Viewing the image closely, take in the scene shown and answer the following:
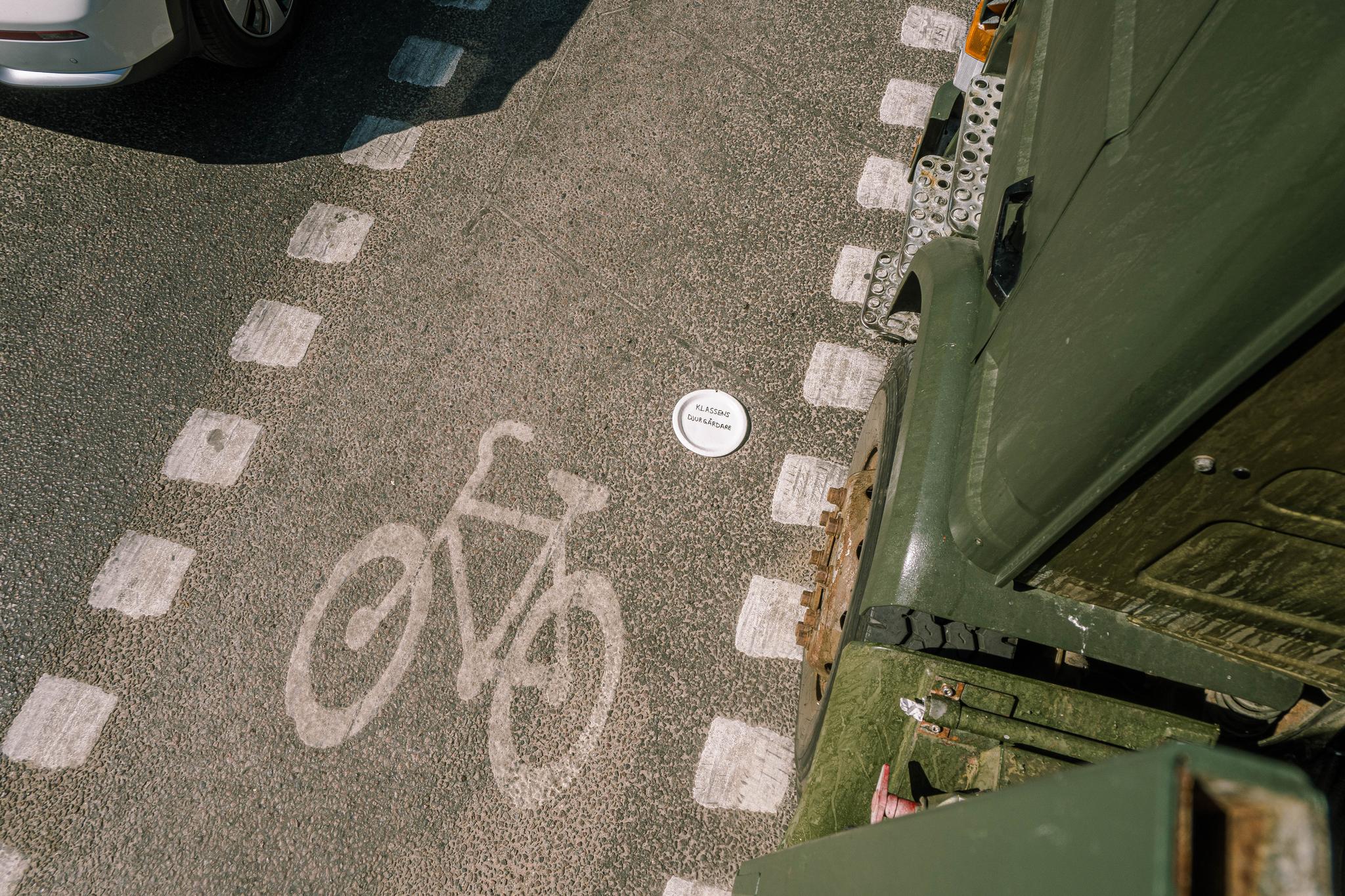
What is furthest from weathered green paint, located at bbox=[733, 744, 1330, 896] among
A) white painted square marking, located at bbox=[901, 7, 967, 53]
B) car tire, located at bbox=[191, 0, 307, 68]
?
car tire, located at bbox=[191, 0, 307, 68]

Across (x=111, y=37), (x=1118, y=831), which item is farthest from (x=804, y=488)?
(x=111, y=37)

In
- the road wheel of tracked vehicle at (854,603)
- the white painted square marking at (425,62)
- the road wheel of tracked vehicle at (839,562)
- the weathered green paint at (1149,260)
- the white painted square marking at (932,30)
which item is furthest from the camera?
the white painted square marking at (932,30)

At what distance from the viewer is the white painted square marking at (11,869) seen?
3170mm

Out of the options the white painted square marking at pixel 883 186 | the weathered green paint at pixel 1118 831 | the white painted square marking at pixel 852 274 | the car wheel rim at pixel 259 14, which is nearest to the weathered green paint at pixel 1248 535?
the weathered green paint at pixel 1118 831

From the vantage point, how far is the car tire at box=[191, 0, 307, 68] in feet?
14.0

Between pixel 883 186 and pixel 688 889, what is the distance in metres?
3.73

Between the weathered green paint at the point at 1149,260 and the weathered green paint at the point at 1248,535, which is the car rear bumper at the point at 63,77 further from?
the weathered green paint at the point at 1248,535

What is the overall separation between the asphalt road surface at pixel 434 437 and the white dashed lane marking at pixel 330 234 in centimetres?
2

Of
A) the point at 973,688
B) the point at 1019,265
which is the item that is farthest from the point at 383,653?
the point at 1019,265

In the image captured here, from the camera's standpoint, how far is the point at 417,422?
395 cm

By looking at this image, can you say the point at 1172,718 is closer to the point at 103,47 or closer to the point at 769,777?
the point at 769,777

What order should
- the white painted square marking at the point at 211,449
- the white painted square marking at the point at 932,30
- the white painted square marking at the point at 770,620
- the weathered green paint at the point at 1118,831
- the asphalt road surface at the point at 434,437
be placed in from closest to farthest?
the weathered green paint at the point at 1118,831, the asphalt road surface at the point at 434,437, the white painted square marking at the point at 770,620, the white painted square marking at the point at 211,449, the white painted square marking at the point at 932,30

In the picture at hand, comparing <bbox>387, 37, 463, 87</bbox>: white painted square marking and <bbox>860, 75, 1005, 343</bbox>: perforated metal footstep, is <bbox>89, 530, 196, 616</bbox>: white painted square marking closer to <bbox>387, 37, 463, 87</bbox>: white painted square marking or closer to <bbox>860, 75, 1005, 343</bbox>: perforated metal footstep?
<bbox>387, 37, 463, 87</bbox>: white painted square marking

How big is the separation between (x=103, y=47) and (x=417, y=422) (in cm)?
239
